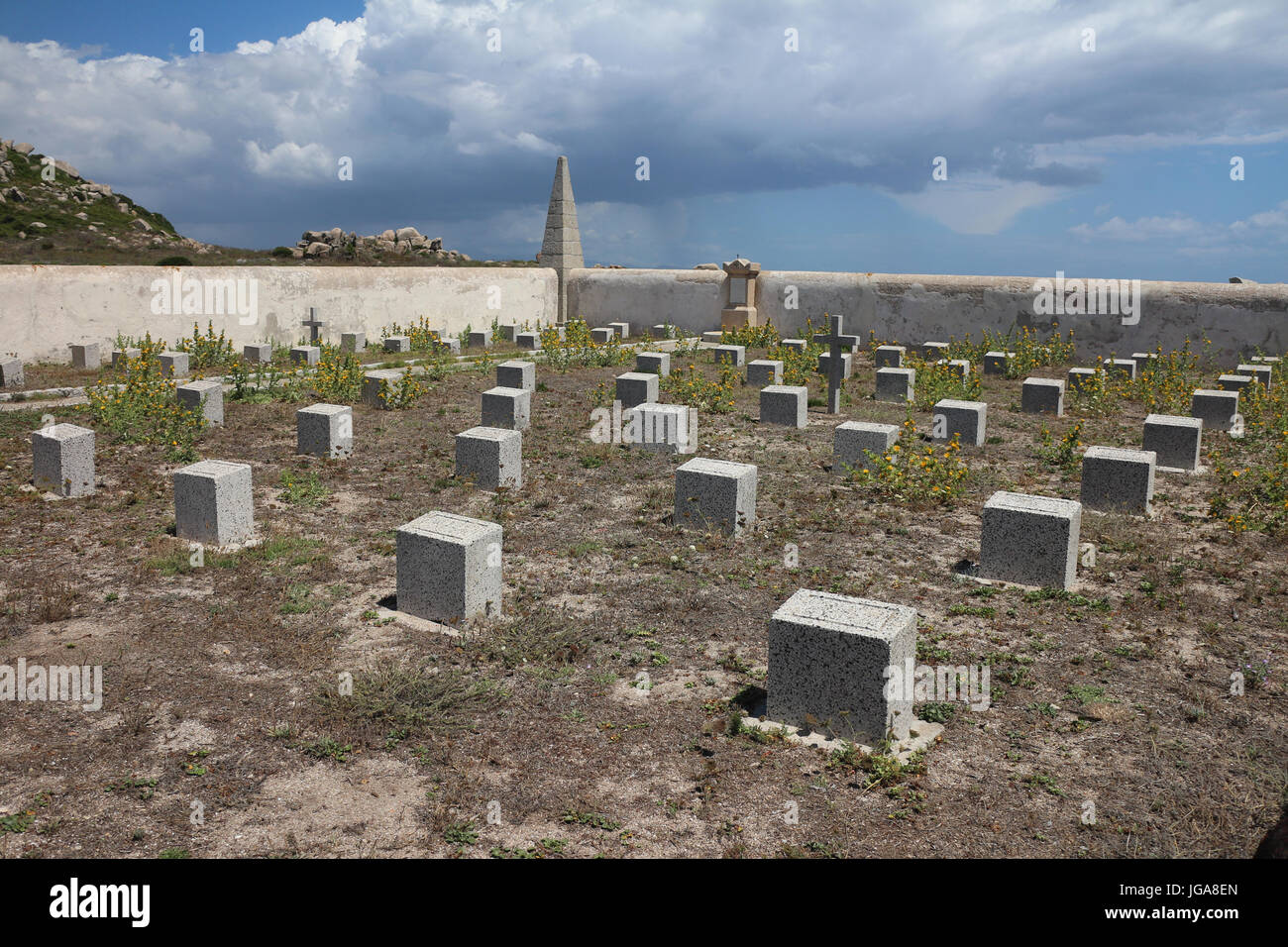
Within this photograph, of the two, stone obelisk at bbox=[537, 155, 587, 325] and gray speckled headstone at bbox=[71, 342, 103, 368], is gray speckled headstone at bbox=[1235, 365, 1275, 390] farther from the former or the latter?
gray speckled headstone at bbox=[71, 342, 103, 368]

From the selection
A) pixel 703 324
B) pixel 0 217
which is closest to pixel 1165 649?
pixel 703 324

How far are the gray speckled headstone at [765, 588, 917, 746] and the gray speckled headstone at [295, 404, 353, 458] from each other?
23.1 feet

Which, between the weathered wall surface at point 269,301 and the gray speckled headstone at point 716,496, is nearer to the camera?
the gray speckled headstone at point 716,496

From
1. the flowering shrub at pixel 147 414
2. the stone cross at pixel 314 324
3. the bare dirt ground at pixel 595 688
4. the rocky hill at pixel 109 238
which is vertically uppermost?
the rocky hill at pixel 109 238

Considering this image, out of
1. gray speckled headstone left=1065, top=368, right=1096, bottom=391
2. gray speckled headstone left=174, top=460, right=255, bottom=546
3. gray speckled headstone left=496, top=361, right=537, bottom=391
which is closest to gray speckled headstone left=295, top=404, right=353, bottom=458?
gray speckled headstone left=174, top=460, right=255, bottom=546

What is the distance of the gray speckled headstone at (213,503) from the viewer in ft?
24.2

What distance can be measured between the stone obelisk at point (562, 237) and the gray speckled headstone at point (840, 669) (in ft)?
69.1

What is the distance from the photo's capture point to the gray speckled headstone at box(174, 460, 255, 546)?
7.39m

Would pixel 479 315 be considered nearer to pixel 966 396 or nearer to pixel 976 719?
pixel 966 396

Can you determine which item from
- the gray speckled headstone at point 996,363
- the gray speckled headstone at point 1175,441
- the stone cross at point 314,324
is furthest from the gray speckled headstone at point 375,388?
the gray speckled headstone at point 996,363

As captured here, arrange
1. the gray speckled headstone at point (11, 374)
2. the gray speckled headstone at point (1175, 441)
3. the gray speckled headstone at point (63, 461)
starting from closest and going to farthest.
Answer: the gray speckled headstone at point (63, 461) < the gray speckled headstone at point (1175, 441) < the gray speckled headstone at point (11, 374)

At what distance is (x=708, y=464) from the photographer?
26.5 feet

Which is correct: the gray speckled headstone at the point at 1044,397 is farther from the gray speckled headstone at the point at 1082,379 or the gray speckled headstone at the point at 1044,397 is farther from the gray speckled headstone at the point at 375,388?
the gray speckled headstone at the point at 375,388

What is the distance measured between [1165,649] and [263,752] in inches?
209
